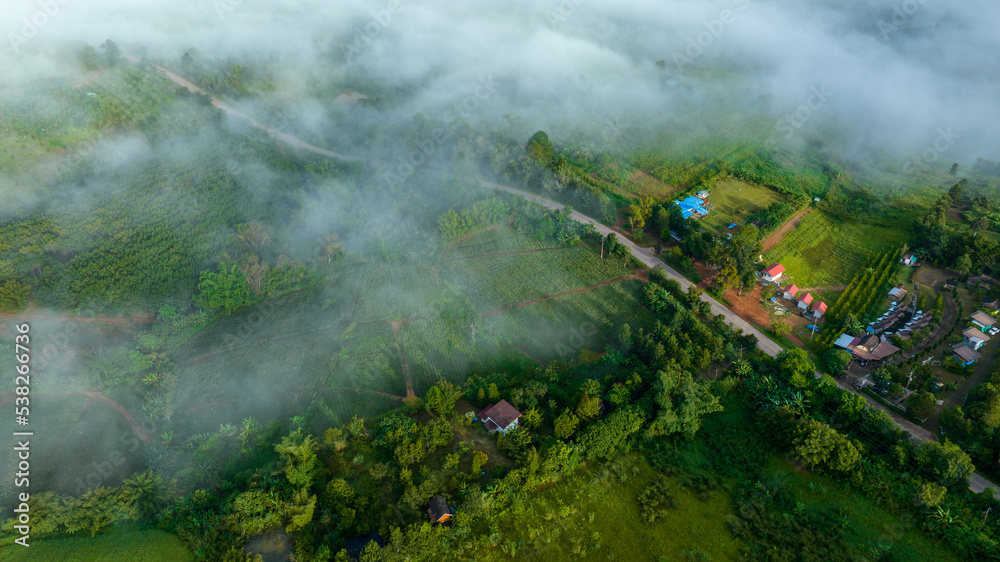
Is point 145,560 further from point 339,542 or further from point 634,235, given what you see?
point 634,235

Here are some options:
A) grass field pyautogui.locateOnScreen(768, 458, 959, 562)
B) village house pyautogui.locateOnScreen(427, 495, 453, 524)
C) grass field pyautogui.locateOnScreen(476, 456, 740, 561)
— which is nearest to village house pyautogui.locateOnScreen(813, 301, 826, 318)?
grass field pyautogui.locateOnScreen(768, 458, 959, 562)

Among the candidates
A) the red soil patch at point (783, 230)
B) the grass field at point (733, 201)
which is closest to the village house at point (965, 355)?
the red soil patch at point (783, 230)

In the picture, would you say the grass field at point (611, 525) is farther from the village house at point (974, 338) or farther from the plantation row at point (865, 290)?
the village house at point (974, 338)

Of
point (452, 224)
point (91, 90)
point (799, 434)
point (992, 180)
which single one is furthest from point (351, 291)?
point (992, 180)

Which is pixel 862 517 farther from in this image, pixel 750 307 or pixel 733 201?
pixel 733 201

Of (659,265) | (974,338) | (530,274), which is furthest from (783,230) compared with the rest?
(530,274)
